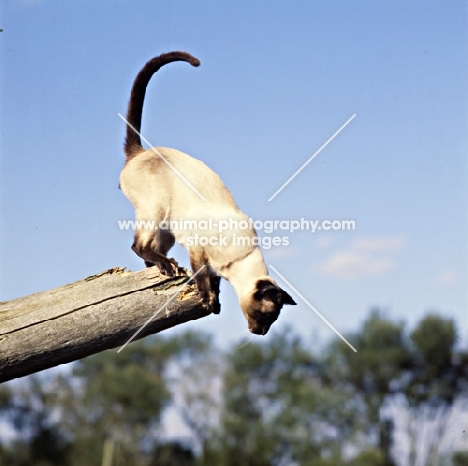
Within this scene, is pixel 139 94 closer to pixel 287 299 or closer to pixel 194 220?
pixel 194 220

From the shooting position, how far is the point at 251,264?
4828 mm

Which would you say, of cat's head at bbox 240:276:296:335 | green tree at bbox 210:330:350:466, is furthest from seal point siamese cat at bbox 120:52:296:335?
green tree at bbox 210:330:350:466

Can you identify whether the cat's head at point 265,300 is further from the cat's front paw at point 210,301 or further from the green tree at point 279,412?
the green tree at point 279,412

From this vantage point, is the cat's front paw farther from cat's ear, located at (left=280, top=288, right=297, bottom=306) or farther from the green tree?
the green tree

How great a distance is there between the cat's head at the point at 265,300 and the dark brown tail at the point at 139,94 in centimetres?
158

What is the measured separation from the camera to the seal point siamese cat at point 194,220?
15.3ft

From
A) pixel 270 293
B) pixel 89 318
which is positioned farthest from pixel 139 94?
pixel 89 318

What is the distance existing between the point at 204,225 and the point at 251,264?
1.32ft

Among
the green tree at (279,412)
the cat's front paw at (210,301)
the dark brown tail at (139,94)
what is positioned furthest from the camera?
the green tree at (279,412)

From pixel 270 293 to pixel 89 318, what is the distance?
1150mm

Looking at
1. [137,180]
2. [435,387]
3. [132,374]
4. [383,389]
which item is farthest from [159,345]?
[137,180]

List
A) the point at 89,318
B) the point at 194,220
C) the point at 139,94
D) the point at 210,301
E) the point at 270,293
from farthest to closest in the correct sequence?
the point at 139,94 → the point at 194,220 → the point at 270,293 → the point at 210,301 → the point at 89,318

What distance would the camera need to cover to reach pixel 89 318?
4.16m

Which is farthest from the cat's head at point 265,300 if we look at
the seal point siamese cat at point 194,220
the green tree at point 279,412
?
the green tree at point 279,412
